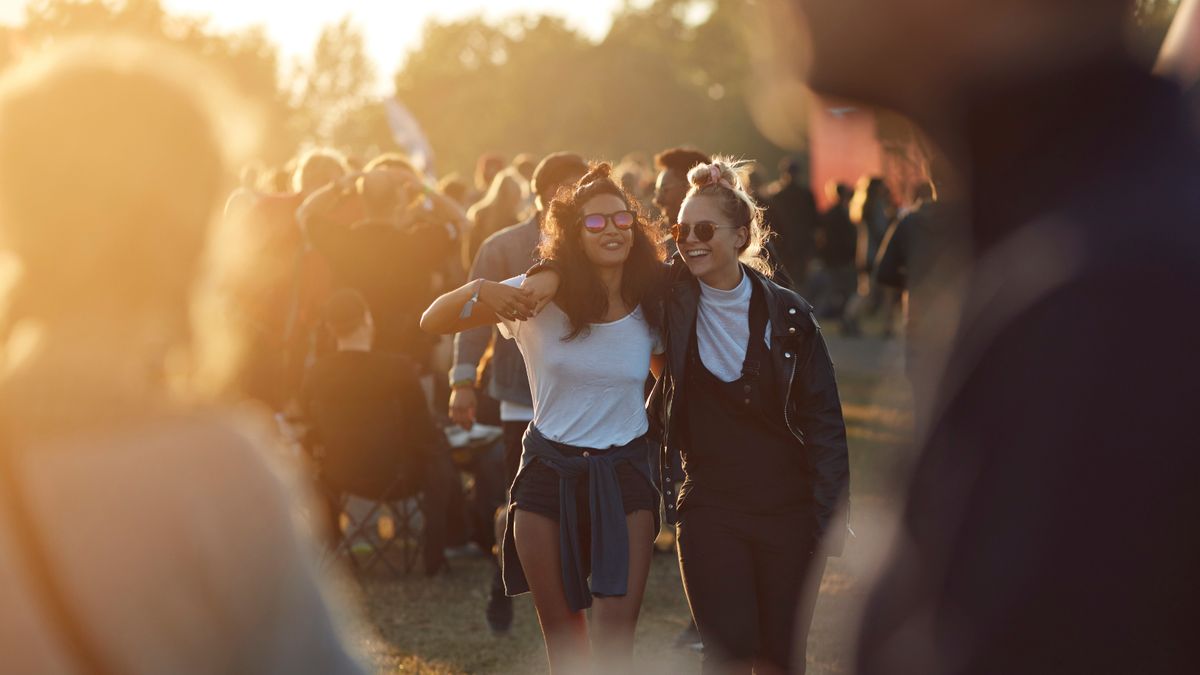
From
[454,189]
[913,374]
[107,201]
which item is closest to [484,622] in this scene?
[913,374]

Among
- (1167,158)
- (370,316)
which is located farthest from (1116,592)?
(370,316)

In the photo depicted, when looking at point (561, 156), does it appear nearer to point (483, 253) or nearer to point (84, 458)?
point (483, 253)

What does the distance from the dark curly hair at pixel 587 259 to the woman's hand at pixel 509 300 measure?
163mm

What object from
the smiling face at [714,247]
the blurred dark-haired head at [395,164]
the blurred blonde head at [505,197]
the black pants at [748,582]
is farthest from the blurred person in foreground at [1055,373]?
the blurred blonde head at [505,197]

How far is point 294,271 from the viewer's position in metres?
9.30

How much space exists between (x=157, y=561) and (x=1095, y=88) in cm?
103

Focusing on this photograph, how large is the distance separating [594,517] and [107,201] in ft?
12.4

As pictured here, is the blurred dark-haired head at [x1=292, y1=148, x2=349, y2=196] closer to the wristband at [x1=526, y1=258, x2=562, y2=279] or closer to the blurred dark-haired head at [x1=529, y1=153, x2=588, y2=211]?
the blurred dark-haired head at [x1=529, y1=153, x2=588, y2=211]

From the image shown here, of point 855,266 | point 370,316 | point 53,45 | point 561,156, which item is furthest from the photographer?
point 855,266

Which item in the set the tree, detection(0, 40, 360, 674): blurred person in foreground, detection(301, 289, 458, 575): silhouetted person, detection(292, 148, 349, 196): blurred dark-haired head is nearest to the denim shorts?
detection(301, 289, 458, 575): silhouetted person

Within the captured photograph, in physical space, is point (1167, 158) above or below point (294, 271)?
above

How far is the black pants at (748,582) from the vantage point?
199 inches

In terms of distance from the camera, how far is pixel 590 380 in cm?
547

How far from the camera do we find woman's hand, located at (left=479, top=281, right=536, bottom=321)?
215 inches
